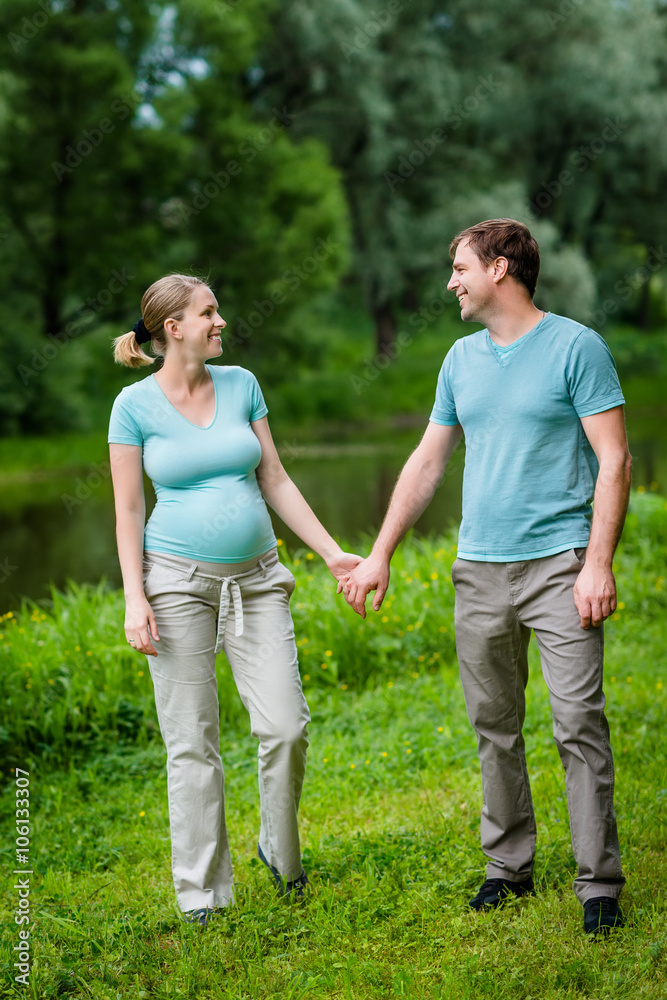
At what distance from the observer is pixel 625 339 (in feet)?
102

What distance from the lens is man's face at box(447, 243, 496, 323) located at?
3.12 metres

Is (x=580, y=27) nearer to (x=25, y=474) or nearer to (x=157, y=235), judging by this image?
(x=157, y=235)

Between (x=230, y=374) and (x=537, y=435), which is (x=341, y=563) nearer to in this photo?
(x=230, y=374)

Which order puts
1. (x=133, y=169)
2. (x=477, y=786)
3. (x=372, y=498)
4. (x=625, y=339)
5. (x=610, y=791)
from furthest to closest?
(x=625, y=339)
(x=133, y=169)
(x=372, y=498)
(x=477, y=786)
(x=610, y=791)

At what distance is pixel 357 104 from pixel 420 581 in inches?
691

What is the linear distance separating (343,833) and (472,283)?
6.93 feet

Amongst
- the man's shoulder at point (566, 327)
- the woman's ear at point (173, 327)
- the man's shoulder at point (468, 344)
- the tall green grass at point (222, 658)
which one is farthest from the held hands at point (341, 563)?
the tall green grass at point (222, 658)

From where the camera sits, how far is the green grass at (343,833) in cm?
288

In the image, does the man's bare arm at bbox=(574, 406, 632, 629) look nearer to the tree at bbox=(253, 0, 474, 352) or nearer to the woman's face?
the woman's face

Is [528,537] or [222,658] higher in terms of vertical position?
[528,537]

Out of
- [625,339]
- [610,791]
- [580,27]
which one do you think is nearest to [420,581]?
[610,791]

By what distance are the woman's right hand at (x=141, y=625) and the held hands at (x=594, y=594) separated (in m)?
1.27

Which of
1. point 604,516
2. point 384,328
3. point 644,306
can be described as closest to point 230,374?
point 604,516

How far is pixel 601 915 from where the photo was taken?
2943 millimetres
